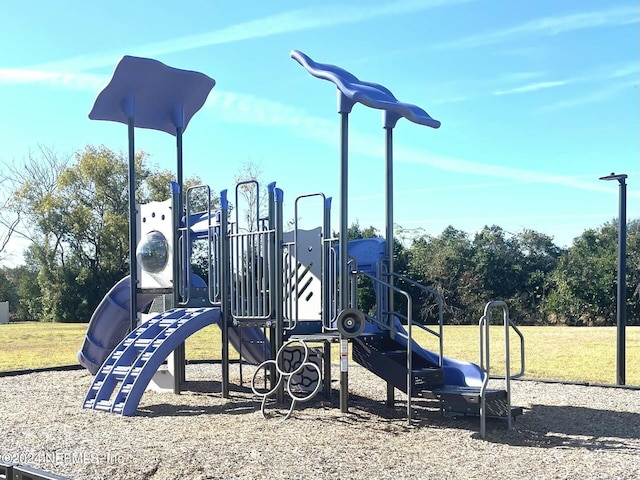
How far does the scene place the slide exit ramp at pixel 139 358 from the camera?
8414 mm

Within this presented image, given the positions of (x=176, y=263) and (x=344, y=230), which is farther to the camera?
(x=176, y=263)

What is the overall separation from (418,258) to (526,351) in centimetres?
1704

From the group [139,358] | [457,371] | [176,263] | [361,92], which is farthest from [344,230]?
[176,263]

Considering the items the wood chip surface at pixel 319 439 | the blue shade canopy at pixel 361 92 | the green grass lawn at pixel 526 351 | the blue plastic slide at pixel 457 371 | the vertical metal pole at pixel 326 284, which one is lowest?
the green grass lawn at pixel 526 351

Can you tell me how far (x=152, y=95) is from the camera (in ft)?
36.0

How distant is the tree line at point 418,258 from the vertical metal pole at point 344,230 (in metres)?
22.7

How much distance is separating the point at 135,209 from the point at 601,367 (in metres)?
9.29

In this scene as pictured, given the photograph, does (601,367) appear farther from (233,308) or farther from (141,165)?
(141,165)

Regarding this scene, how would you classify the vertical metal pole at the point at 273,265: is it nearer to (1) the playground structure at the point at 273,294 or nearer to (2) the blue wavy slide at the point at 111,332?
(1) the playground structure at the point at 273,294

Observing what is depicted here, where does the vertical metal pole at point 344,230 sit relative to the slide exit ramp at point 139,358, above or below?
above

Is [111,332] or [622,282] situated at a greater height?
[622,282]

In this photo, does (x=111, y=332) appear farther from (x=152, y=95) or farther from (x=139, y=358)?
(x=152, y=95)

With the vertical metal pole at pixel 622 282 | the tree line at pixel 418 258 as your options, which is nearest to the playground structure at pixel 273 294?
the vertical metal pole at pixel 622 282

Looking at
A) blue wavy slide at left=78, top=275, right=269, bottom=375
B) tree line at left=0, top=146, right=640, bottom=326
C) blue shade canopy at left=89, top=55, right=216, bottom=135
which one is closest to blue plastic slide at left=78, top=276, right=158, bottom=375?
blue wavy slide at left=78, top=275, right=269, bottom=375
